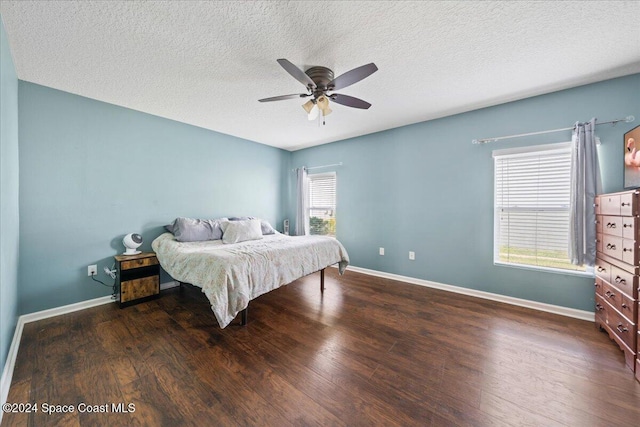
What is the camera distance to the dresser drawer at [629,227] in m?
1.69

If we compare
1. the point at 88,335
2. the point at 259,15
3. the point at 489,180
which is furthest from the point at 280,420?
the point at 489,180

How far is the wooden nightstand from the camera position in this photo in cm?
267

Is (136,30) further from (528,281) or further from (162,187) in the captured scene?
(528,281)

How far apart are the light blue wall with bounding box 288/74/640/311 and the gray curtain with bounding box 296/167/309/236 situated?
27.0 inches

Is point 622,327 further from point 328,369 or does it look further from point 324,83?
point 324,83

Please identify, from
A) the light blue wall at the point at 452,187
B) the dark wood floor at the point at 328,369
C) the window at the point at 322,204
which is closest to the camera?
the dark wood floor at the point at 328,369

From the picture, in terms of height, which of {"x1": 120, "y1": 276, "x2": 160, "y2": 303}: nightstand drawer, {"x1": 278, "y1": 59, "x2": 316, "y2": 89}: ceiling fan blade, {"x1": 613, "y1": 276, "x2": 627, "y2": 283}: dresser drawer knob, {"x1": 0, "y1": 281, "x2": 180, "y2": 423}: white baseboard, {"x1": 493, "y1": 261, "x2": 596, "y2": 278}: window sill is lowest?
{"x1": 0, "y1": 281, "x2": 180, "y2": 423}: white baseboard

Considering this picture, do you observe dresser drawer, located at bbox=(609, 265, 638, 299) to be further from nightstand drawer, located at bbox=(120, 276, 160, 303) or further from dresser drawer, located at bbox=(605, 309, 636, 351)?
nightstand drawer, located at bbox=(120, 276, 160, 303)

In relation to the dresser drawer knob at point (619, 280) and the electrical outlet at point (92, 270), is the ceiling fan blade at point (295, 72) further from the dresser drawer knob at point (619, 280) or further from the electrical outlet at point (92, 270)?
the electrical outlet at point (92, 270)

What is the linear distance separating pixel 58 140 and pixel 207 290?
100 inches

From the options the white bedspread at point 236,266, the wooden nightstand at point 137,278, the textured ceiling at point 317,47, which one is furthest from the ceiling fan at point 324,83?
the wooden nightstand at point 137,278

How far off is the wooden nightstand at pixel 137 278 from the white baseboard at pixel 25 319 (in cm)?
31

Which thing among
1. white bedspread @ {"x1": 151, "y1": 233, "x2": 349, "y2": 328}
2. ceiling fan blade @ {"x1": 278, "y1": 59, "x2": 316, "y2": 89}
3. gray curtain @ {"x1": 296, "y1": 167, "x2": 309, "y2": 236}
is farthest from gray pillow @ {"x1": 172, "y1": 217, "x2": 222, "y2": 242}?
ceiling fan blade @ {"x1": 278, "y1": 59, "x2": 316, "y2": 89}

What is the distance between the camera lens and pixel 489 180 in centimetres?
293
